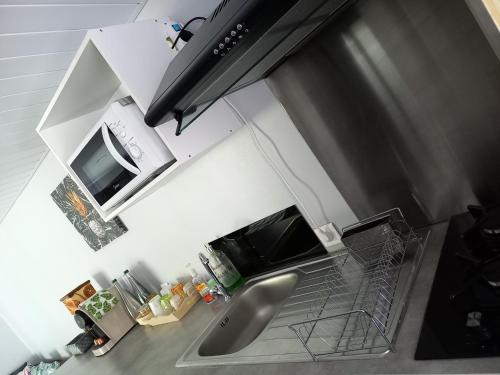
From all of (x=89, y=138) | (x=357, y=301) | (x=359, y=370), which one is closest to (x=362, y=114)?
(x=357, y=301)

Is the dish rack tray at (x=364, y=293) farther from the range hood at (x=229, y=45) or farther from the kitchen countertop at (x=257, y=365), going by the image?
the range hood at (x=229, y=45)

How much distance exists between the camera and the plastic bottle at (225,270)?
180 cm

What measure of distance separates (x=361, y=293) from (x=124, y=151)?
3.03ft

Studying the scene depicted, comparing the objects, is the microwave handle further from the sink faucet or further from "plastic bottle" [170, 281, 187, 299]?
"plastic bottle" [170, 281, 187, 299]

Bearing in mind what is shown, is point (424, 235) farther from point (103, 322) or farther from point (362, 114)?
point (103, 322)

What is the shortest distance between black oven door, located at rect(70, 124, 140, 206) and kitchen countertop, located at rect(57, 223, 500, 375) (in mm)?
729

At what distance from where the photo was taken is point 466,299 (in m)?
0.90

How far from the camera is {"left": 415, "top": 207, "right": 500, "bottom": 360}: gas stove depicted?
77 cm

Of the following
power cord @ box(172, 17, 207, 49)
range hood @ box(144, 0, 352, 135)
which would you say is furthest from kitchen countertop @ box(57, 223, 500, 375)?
power cord @ box(172, 17, 207, 49)

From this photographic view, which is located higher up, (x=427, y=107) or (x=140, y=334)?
(x=427, y=107)

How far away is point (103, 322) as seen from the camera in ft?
7.04

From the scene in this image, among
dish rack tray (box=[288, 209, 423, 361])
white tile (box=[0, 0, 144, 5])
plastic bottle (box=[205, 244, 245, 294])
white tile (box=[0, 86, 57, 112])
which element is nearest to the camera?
dish rack tray (box=[288, 209, 423, 361])

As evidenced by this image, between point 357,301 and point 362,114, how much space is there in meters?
0.62

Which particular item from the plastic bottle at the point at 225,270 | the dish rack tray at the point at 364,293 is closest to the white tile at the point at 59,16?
the plastic bottle at the point at 225,270
